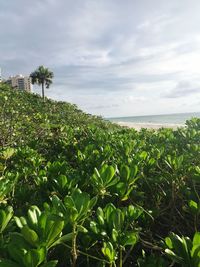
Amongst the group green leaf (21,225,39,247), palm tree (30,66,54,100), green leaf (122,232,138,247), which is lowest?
green leaf (122,232,138,247)

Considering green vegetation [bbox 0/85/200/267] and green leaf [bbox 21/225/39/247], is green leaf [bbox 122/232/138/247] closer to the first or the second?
green vegetation [bbox 0/85/200/267]

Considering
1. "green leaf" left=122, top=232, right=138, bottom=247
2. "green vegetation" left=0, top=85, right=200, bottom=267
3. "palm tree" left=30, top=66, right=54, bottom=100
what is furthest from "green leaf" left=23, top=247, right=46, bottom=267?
"palm tree" left=30, top=66, right=54, bottom=100

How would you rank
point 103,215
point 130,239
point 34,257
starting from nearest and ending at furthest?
point 34,257 → point 130,239 → point 103,215

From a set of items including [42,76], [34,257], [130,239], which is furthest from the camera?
[42,76]

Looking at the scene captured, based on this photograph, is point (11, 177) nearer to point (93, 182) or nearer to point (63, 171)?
point (63, 171)

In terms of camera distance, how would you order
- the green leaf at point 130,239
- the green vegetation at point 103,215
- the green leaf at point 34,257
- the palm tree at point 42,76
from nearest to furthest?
the green leaf at point 34,257 < the green vegetation at point 103,215 < the green leaf at point 130,239 < the palm tree at point 42,76

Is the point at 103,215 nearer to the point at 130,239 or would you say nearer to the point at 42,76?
the point at 130,239

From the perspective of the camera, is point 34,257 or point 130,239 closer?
point 34,257

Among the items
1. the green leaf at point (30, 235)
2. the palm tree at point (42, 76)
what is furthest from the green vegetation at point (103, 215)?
the palm tree at point (42, 76)

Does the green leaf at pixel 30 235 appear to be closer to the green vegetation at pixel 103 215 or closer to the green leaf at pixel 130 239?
the green vegetation at pixel 103 215

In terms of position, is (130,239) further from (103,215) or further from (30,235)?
(30,235)

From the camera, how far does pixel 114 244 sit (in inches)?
55.5

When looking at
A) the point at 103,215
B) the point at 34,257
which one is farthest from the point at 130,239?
the point at 34,257

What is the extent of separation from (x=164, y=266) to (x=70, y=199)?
0.54m
